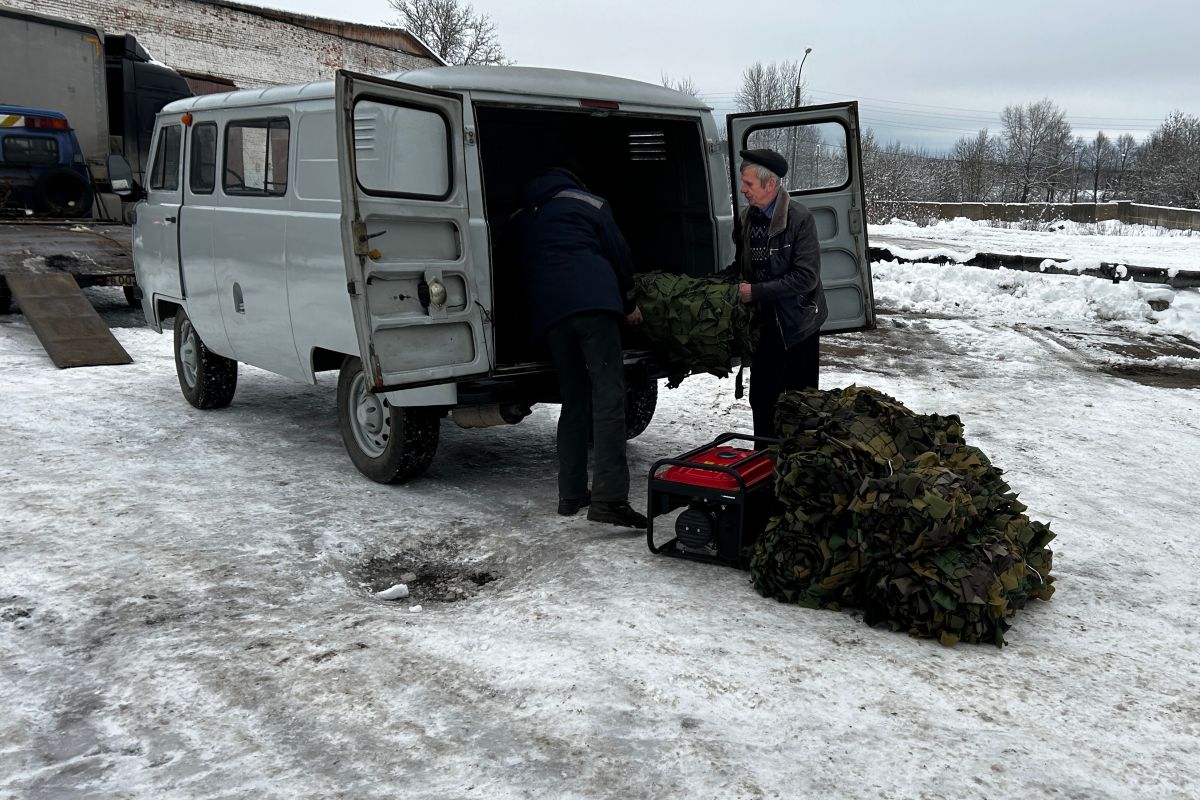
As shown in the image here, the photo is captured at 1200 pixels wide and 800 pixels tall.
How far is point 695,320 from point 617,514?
3.94ft

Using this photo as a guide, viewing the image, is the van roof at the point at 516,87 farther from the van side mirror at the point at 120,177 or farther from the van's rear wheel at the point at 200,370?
the van's rear wheel at the point at 200,370

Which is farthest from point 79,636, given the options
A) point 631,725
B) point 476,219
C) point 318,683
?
point 476,219

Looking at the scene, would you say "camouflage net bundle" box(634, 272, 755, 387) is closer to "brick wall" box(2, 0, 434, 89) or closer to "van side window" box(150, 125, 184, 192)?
"van side window" box(150, 125, 184, 192)

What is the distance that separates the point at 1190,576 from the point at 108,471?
19.1ft

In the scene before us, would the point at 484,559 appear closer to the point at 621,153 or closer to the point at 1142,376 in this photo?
the point at 621,153

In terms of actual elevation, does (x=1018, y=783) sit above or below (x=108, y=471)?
below

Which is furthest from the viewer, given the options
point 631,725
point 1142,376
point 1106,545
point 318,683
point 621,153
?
point 1142,376

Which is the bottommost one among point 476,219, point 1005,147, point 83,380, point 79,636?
point 79,636

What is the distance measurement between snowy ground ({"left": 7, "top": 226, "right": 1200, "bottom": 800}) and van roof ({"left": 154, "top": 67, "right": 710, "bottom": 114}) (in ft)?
7.43

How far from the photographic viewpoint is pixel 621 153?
23.2 feet

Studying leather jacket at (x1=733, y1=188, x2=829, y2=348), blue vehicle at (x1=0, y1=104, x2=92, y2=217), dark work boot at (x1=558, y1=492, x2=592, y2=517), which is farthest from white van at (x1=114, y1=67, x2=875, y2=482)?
blue vehicle at (x1=0, y1=104, x2=92, y2=217)

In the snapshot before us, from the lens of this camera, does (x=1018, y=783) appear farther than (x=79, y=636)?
No

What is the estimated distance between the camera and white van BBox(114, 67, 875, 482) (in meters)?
4.93

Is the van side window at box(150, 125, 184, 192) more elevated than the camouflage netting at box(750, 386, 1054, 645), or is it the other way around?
the van side window at box(150, 125, 184, 192)
